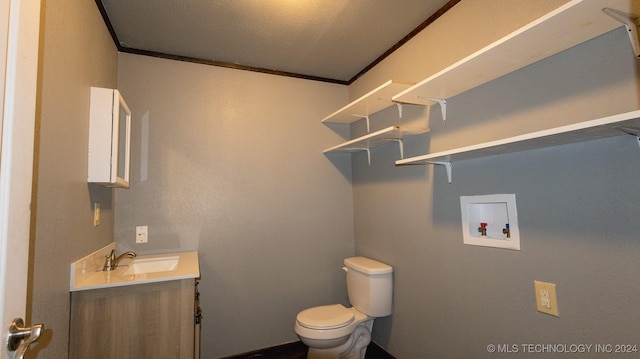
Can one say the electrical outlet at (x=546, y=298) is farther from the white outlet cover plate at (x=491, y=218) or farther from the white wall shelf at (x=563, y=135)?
the white wall shelf at (x=563, y=135)

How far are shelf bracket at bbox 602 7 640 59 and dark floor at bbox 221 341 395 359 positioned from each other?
222cm

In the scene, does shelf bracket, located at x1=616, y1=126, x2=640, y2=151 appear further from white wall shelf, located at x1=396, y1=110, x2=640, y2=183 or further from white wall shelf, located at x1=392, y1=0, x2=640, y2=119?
white wall shelf, located at x1=392, y1=0, x2=640, y2=119

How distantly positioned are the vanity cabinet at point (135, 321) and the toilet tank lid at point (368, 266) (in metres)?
1.18

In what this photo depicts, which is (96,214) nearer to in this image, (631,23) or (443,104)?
(443,104)

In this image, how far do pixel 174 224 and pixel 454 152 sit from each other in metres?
1.94

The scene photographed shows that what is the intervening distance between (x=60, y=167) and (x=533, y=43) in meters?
1.93

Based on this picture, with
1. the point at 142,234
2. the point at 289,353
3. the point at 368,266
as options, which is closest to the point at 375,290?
the point at 368,266

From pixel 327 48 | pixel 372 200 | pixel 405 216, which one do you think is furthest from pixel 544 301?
pixel 327 48

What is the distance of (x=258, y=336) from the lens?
7.66 feet

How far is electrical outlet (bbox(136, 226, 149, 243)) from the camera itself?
2.07 m

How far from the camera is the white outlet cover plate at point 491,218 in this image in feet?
4.55

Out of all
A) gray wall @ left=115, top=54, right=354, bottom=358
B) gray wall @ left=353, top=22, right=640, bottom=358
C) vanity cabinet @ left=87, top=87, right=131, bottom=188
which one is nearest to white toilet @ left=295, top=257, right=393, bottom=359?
gray wall @ left=353, top=22, right=640, bottom=358

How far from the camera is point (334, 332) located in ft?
6.20

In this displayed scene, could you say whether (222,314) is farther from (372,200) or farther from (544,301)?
(544,301)
